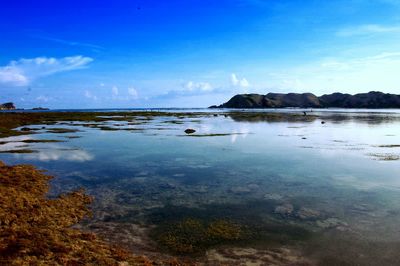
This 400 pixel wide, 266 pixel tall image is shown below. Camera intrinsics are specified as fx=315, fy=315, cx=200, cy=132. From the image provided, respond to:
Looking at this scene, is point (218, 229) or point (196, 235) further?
point (218, 229)

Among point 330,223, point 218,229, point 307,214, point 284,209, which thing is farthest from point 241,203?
point 330,223

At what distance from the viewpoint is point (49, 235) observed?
1241 cm

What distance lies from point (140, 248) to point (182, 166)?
16575 millimetres

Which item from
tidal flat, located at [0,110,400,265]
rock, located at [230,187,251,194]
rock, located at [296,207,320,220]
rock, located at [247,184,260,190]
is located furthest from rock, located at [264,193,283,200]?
rock, located at [296,207,320,220]

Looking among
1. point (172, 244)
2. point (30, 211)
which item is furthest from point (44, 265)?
point (30, 211)

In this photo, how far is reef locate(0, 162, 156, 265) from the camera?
1069 centimetres

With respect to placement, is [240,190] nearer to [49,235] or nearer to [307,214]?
[307,214]

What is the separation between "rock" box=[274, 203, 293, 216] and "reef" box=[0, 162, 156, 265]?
826 cm

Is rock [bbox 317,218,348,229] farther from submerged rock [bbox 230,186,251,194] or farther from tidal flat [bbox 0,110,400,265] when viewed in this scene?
submerged rock [bbox 230,186,251,194]

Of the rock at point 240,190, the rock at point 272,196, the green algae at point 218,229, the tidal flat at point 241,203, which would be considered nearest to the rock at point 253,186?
the tidal flat at point 241,203

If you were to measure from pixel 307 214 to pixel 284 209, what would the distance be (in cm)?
129

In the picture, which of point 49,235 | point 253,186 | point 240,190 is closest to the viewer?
point 49,235

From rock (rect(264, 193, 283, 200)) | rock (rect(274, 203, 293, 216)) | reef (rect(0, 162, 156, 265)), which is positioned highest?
reef (rect(0, 162, 156, 265))

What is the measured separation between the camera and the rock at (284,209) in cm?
1714
